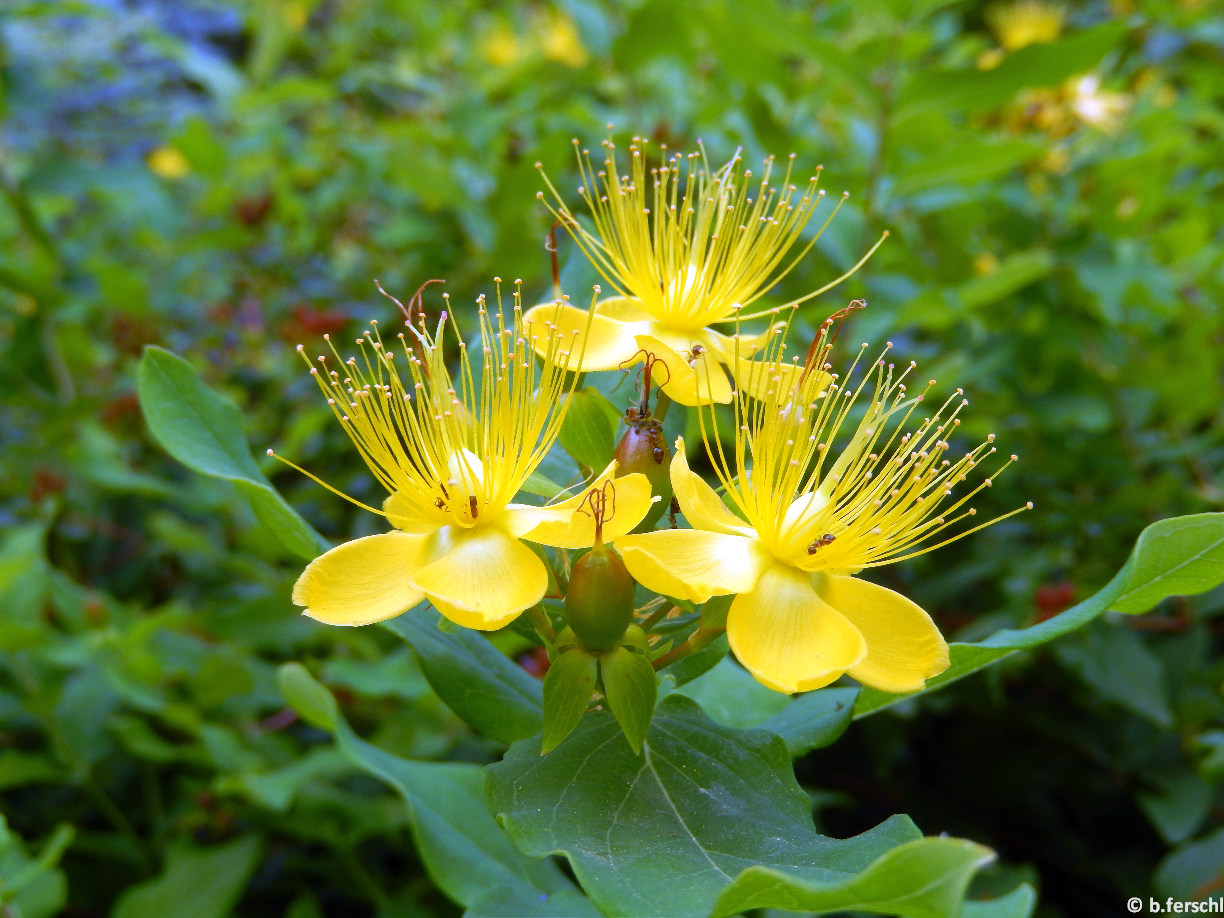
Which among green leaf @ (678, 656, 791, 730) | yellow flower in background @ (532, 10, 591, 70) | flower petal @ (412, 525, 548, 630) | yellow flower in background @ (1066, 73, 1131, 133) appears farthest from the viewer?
yellow flower in background @ (532, 10, 591, 70)

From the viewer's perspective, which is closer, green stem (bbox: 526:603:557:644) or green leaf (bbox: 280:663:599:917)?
green stem (bbox: 526:603:557:644)

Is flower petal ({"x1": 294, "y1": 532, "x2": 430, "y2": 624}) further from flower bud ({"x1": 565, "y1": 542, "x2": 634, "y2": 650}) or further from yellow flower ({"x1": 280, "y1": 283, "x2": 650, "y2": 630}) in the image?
flower bud ({"x1": 565, "y1": 542, "x2": 634, "y2": 650})

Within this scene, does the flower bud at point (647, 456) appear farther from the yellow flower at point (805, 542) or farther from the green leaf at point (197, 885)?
the green leaf at point (197, 885)

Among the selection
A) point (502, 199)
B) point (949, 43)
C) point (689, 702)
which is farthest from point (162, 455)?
point (949, 43)

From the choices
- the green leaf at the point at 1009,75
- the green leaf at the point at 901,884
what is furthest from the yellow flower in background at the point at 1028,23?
the green leaf at the point at 901,884

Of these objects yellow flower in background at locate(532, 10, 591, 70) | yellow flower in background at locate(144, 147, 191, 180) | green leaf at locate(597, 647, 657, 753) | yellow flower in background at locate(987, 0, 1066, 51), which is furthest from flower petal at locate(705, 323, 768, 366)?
yellow flower in background at locate(144, 147, 191, 180)
